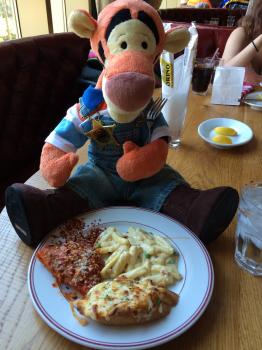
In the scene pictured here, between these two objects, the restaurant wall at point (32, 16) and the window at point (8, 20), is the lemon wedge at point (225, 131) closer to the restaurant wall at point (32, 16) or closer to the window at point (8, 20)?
the window at point (8, 20)

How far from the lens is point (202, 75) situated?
1325mm

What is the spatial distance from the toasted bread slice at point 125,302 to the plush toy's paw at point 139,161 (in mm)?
214

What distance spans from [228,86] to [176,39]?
668mm

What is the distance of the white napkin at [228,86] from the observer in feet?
4.11

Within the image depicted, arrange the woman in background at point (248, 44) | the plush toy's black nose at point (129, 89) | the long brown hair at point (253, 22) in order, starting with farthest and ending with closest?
the long brown hair at point (253, 22) < the woman in background at point (248, 44) < the plush toy's black nose at point (129, 89)

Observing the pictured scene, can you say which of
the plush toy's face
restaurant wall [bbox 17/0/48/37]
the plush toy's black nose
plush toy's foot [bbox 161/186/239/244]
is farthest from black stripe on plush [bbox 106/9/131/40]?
restaurant wall [bbox 17/0/48/37]

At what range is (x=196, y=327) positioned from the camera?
460 mm

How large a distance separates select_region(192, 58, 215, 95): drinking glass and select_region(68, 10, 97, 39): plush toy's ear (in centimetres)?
78

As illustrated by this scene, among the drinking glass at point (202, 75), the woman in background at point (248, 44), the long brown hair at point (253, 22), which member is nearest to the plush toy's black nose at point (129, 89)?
the drinking glass at point (202, 75)

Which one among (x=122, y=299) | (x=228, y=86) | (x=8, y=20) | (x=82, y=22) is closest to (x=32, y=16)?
(x=8, y=20)

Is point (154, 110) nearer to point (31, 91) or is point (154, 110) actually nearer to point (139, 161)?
point (139, 161)

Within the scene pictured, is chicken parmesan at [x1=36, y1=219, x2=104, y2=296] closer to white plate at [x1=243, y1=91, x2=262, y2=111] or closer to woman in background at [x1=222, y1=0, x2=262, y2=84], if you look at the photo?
white plate at [x1=243, y1=91, x2=262, y2=111]

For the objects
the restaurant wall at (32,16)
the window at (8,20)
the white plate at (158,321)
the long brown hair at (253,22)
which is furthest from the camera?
the restaurant wall at (32,16)

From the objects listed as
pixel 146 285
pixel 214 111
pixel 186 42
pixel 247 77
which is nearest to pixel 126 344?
pixel 146 285
